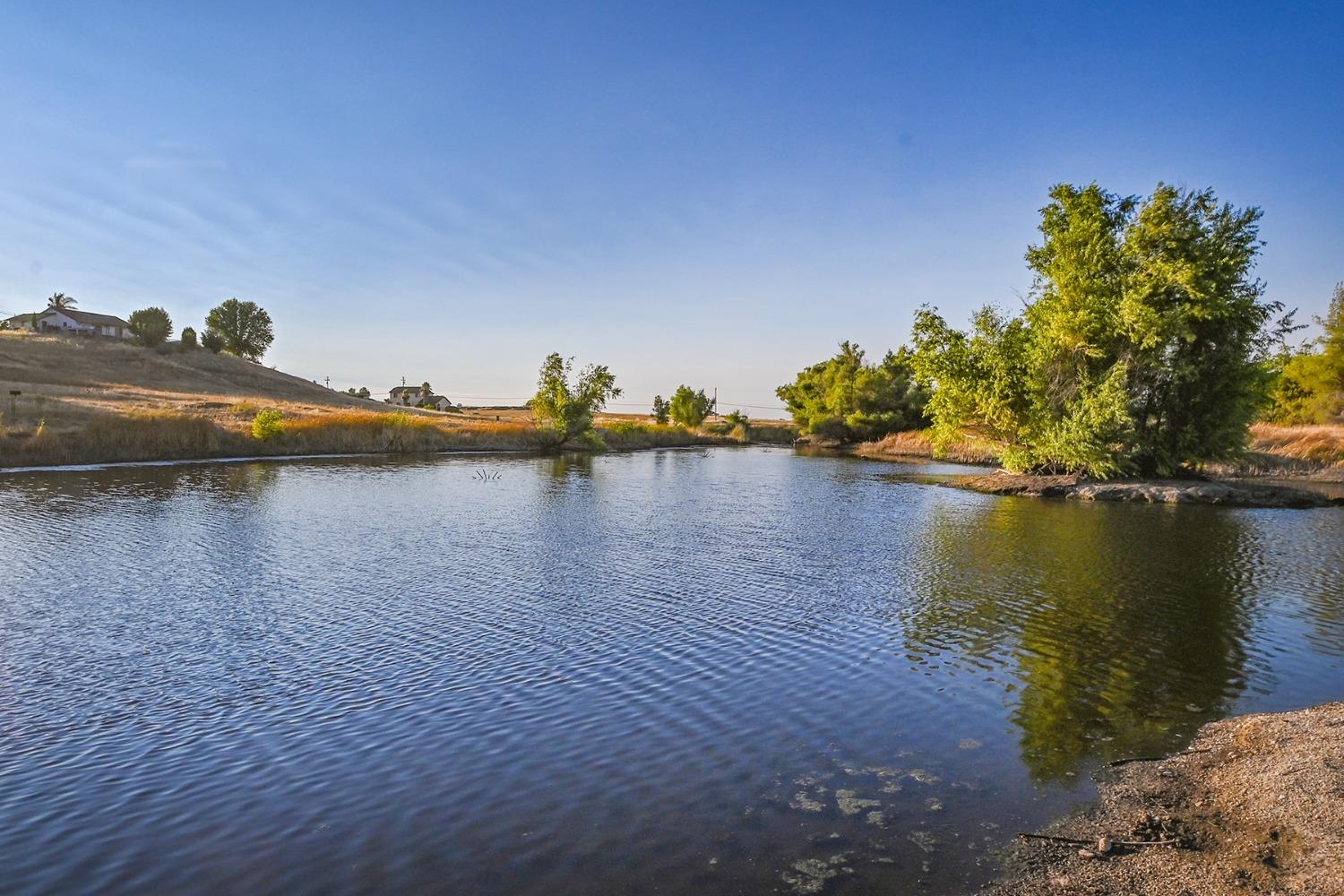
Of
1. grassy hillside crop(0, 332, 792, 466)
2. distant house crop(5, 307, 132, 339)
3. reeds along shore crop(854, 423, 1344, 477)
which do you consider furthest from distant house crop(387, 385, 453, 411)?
reeds along shore crop(854, 423, 1344, 477)

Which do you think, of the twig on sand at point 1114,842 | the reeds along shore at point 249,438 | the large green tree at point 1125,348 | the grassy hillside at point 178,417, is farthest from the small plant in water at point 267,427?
the twig on sand at point 1114,842

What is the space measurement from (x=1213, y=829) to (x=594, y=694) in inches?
310

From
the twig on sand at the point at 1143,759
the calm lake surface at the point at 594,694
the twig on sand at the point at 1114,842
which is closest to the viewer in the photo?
the twig on sand at the point at 1114,842

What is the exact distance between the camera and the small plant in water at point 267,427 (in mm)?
63250

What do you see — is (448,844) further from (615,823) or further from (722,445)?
(722,445)

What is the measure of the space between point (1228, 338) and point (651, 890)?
4901 centimetres

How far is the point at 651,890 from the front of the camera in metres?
6.75

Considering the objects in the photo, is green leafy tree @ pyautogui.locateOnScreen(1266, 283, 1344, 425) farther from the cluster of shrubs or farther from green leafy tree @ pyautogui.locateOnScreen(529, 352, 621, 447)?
the cluster of shrubs

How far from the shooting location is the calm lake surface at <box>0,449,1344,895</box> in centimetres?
751

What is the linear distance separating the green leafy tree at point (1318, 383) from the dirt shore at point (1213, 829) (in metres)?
79.0

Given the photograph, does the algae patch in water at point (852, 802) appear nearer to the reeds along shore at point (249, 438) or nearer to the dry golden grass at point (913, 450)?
the reeds along shore at point (249, 438)

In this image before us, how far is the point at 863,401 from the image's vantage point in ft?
348

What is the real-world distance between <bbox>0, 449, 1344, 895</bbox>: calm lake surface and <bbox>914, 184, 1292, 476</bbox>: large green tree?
56.6ft

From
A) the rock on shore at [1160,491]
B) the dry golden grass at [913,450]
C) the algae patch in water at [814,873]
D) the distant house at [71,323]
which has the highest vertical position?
the distant house at [71,323]
